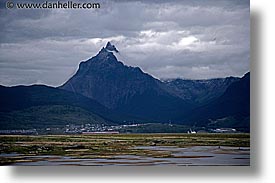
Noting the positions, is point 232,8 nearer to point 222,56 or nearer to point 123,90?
point 222,56

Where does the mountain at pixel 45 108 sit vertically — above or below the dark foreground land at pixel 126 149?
above

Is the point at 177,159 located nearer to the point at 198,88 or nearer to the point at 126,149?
the point at 126,149

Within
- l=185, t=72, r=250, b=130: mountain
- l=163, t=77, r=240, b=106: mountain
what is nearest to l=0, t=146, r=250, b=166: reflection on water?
l=185, t=72, r=250, b=130: mountain

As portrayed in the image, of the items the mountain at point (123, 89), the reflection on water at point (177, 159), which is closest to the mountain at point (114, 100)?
the mountain at point (123, 89)

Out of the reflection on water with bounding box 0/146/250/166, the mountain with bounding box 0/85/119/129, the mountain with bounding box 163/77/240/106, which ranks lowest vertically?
the reflection on water with bounding box 0/146/250/166

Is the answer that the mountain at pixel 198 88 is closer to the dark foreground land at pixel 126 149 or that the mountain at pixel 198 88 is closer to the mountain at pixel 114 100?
the mountain at pixel 114 100

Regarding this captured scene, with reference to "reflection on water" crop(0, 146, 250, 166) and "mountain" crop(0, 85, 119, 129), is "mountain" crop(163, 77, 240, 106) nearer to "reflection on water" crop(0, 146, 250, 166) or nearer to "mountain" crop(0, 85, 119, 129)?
"reflection on water" crop(0, 146, 250, 166)
